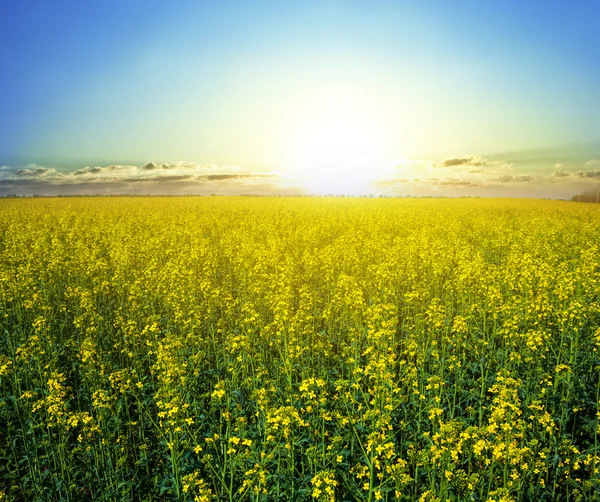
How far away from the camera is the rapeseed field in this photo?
4207 mm

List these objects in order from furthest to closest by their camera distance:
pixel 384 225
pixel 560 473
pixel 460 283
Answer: pixel 384 225
pixel 460 283
pixel 560 473

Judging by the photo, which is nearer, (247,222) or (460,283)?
(460,283)

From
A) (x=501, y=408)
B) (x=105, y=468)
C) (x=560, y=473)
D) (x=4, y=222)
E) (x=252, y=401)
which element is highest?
(x=4, y=222)

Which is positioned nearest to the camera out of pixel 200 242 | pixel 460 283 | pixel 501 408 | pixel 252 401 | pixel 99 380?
pixel 501 408

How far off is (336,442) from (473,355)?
4.79 meters

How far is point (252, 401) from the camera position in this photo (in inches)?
225

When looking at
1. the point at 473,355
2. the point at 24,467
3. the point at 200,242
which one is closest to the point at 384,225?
the point at 200,242

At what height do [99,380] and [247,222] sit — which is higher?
[247,222]

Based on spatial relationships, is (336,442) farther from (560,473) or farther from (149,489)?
(560,473)

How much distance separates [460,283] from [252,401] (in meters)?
7.04

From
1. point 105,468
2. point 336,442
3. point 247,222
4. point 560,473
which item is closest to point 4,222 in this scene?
point 247,222

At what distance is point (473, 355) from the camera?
7.76 metres

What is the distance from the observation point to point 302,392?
5.80 metres

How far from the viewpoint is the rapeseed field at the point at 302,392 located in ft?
13.8
